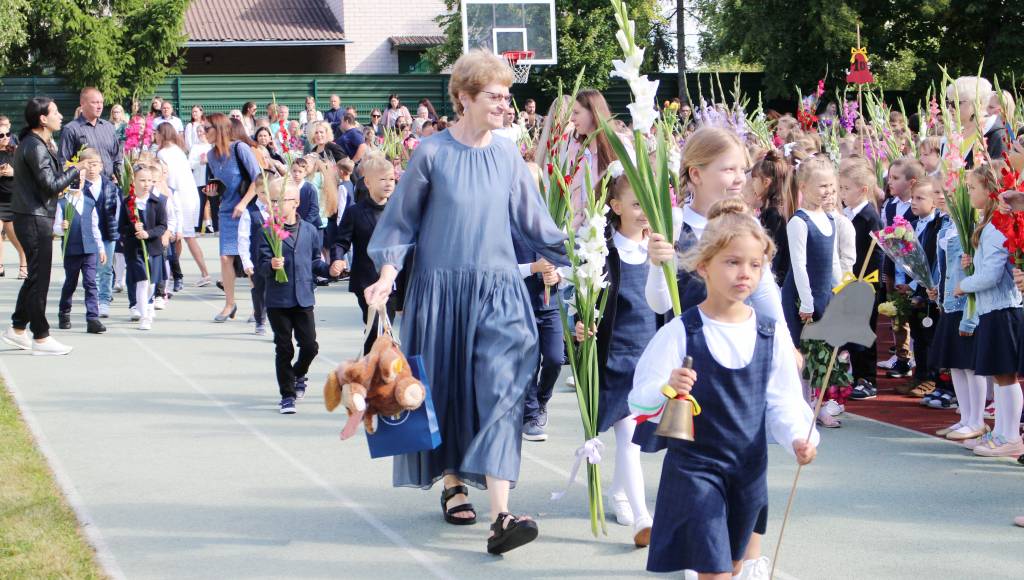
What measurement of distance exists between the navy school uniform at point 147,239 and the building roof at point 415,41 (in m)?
32.2

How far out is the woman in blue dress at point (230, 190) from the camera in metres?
12.4

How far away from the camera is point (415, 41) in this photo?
44.0m

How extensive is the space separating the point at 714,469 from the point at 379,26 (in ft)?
137

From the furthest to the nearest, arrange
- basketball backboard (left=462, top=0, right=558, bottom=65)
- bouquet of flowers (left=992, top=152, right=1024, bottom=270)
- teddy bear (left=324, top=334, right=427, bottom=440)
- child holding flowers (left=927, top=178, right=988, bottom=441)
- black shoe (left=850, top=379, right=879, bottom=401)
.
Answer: basketball backboard (left=462, top=0, right=558, bottom=65)
black shoe (left=850, top=379, right=879, bottom=401)
child holding flowers (left=927, top=178, right=988, bottom=441)
bouquet of flowers (left=992, top=152, right=1024, bottom=270)
teddy bear (left=324, top=334, right=427, bottom=440)

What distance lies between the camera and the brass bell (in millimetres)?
3740

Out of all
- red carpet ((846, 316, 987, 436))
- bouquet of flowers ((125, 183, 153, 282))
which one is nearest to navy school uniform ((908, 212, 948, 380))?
red carpet ((846, 316, 987, 436))

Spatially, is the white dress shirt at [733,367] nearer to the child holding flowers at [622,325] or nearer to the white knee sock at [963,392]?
the child holding flowers at [622,325]

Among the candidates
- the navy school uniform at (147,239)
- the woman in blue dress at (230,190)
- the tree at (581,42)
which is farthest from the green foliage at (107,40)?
the navy school uniform at (147,239)

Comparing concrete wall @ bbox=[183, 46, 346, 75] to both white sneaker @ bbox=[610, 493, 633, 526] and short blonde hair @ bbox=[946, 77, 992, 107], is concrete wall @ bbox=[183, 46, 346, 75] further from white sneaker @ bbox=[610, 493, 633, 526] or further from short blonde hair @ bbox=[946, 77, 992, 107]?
white sneaker @ bbox=[610, 493, 633, 526]

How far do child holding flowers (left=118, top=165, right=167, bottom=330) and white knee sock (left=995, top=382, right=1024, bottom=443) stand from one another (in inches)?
310

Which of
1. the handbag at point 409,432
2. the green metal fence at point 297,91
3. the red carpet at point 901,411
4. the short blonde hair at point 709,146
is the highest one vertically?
the green metal fence at point 297,91

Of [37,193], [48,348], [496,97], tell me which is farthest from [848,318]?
[48,348]

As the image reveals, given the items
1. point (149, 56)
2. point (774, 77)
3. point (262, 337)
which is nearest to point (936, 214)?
point (262, 337)

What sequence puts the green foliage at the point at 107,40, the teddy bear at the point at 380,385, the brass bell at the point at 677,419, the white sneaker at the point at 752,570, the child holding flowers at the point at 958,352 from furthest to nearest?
the green foliage at the point at 107,40, the child holding flowers at the point at 958,352, the teddy bear at the point at 380,385, the white sneaker at the point at 752,570, the brass bell at the point at 677,419
